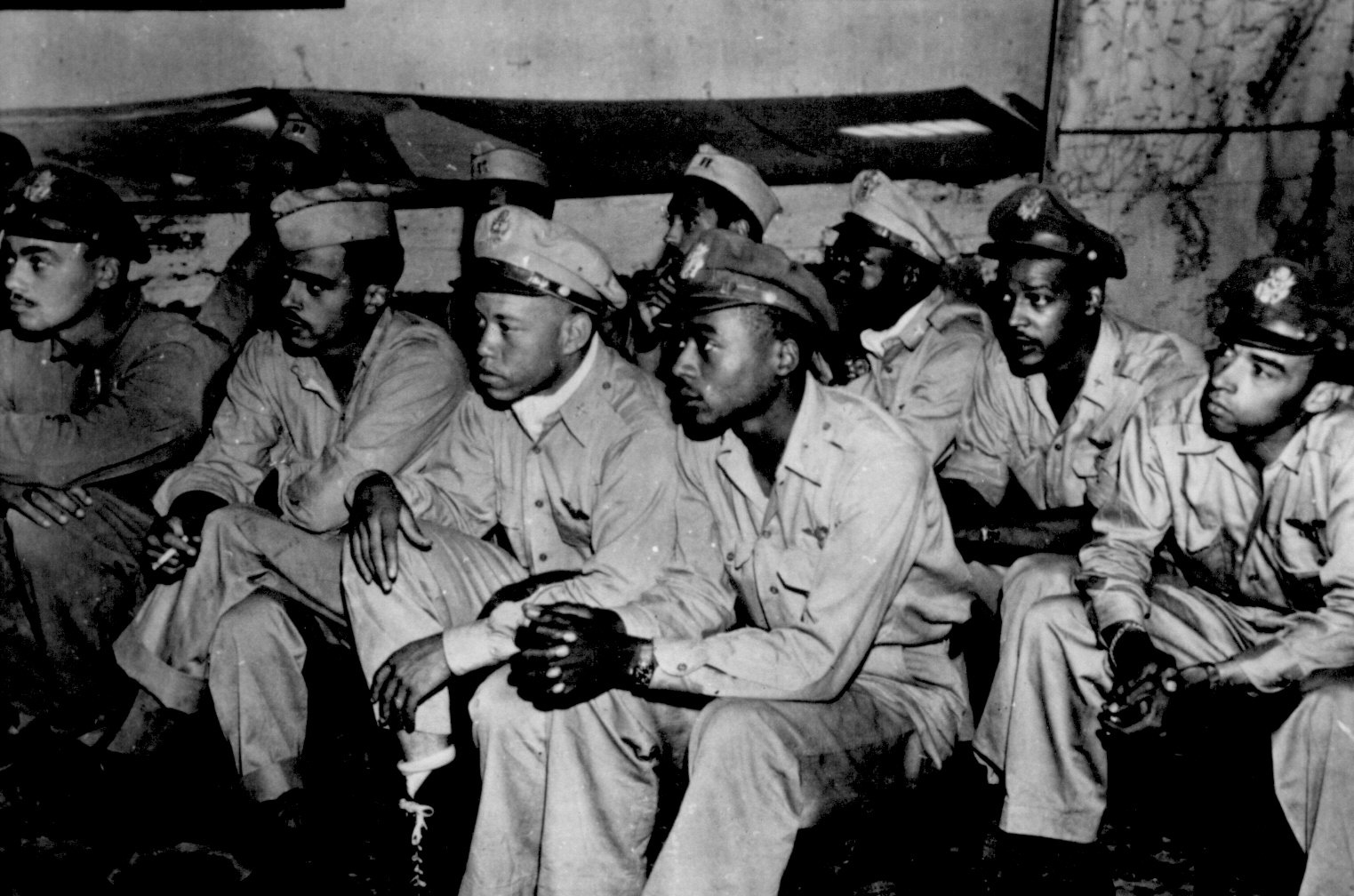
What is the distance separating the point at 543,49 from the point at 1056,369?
3.70 meters

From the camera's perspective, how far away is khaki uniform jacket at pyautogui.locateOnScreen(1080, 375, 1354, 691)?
3.03m

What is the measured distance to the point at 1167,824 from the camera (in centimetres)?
352

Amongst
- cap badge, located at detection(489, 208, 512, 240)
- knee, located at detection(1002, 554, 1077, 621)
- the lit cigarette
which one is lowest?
the lit cigarette

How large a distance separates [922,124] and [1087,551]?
3.67m

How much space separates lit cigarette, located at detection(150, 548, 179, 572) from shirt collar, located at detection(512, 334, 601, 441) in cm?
126

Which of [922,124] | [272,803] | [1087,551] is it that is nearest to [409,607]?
[272,803]

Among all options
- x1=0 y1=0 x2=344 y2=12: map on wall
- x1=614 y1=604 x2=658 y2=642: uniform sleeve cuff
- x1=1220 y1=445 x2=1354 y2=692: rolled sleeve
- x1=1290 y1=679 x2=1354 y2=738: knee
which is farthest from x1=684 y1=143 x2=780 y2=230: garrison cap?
x1=1290 y1=679 x2=1354 y2=738: knee

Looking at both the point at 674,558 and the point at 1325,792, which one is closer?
→ the point at 1325,792

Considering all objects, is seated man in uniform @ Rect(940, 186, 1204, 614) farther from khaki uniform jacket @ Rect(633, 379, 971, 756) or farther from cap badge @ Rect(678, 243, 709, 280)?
cap badge @ Rect(678, 243, 709, 280)

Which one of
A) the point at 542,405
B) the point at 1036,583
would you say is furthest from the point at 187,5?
the point at 1036,583

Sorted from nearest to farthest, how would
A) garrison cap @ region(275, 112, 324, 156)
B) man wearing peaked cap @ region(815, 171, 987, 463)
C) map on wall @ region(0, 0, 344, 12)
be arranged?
1. man wearing peaked cap @ region(815, 171, 987, 463)
2. garrison cap @ region(275, 112, 324, 156)
3. map on wall @ region(0, 0, 344, 12)

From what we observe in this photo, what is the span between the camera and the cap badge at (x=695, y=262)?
334cm

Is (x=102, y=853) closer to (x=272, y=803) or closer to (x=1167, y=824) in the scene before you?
(x=272, y=803)

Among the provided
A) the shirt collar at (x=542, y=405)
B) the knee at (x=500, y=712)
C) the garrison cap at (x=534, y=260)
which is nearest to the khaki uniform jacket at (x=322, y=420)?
the shirt collar at (x=542, y=405)
